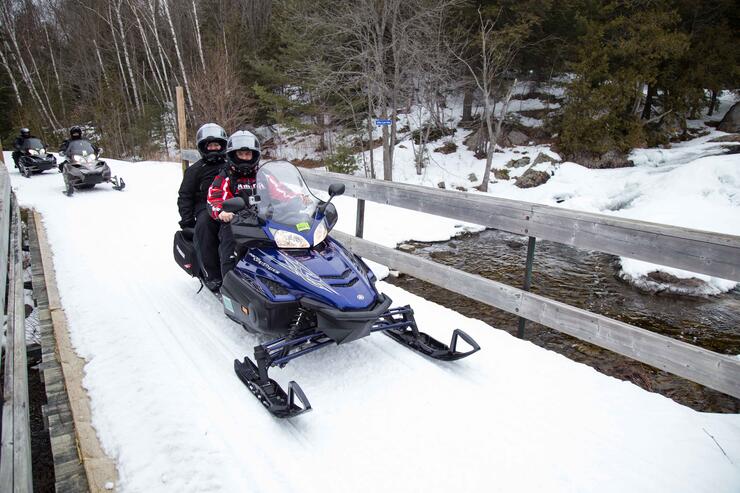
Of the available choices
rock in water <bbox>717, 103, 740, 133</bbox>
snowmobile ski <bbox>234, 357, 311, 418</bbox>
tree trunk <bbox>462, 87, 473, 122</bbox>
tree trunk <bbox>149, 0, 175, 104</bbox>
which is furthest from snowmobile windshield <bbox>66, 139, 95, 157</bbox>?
rock in water <bbox>717, 103, 740, 133</bbox>

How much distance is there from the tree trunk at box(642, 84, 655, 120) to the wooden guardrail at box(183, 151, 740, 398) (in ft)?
53.8

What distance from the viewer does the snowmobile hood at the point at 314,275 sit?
3051mm

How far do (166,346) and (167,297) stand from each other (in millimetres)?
1116

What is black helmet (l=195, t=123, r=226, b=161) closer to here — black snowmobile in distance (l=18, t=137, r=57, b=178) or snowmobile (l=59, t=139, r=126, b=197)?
snowmobile (l=59, t=139, r=126, b=197)

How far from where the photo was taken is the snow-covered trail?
240 cm

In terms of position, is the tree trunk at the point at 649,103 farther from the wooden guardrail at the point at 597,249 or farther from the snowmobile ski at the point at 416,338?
the snowmobile ski at the point at 416,338

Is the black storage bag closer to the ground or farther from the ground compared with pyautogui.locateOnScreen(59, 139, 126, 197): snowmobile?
closer to the ground

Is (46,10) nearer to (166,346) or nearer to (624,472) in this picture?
(166,346)

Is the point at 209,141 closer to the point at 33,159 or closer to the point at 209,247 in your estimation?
the point at 209,247

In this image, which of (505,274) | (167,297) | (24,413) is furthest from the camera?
(505,274)

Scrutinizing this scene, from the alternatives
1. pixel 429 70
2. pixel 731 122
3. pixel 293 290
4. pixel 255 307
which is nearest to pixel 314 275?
pixel 293 290

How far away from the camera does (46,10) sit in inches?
1296

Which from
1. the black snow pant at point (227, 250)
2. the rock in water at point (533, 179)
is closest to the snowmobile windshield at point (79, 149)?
the black snow pant at point (227, 250)

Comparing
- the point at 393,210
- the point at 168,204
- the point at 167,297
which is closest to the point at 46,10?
the point at 168,204
